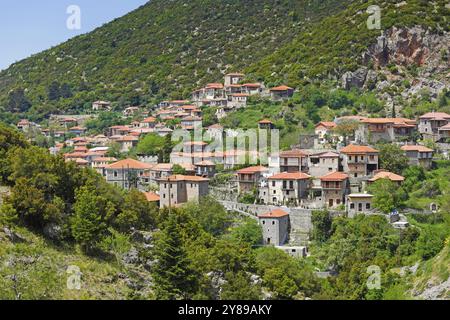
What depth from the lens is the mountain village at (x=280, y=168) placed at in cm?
4266

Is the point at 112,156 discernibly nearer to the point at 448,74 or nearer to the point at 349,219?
the point at 349,219

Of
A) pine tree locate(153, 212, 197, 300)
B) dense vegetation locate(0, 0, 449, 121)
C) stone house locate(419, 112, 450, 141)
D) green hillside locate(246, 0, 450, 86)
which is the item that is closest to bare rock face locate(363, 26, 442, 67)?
green hillside locate(246, 0, 450, 86)

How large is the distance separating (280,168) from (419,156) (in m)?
8.55

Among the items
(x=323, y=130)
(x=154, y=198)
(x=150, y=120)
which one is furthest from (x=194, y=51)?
(x=154, y=198)

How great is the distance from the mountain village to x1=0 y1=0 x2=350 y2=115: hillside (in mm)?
25253

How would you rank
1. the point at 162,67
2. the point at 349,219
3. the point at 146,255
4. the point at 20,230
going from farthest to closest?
the point at 162,67
the point at 349,219
the point at 146,255
the point at 20,230

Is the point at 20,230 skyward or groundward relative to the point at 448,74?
groundward

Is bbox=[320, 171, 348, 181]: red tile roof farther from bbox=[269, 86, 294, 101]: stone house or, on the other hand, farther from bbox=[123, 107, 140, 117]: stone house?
bbox=[123, 107, 140, 117]: stone house

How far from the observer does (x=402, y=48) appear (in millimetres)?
68250

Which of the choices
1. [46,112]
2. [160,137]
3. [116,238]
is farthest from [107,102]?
[116,238]

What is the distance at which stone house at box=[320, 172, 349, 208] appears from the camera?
43562 mm

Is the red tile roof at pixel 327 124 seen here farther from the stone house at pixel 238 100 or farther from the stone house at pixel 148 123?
the stone house at pixel 148 123

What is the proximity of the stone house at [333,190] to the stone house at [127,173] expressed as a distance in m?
13.9

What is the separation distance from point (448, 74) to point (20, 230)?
1857 inches
